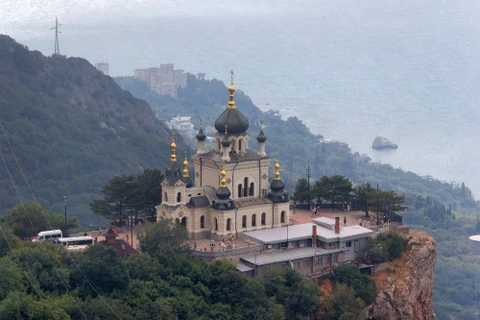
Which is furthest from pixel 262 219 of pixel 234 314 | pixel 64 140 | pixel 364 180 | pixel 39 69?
pixel 364 180

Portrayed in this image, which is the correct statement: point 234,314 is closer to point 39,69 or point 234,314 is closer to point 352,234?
point 352,234

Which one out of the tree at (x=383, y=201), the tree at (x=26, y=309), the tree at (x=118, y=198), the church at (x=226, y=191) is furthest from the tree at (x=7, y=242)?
the tree at (x=383, y=201)

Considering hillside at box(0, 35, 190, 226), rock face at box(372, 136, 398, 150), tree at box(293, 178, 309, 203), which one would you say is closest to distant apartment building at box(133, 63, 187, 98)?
rock face at box(372, 136, 398, 150)

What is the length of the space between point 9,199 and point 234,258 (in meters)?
24.2

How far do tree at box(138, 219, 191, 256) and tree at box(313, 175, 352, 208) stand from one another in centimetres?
795

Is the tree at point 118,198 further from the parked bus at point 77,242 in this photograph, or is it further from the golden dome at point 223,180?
the golden dome at point 223,180

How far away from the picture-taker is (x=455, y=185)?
95.9 metres

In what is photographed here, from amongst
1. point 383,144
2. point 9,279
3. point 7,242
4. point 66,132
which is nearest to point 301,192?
point 7,242

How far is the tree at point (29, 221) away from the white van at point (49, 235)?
0.64 m

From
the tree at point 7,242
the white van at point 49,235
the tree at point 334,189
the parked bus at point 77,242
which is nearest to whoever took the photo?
the tree at point 7,242

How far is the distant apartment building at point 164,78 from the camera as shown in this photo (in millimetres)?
127938

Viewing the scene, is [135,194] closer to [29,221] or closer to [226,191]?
[226,191]

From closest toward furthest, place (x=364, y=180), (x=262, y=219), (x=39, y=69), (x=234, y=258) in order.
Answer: (x=234, y=258) → (x=262, y=219) → (x=39, y=69) → (x=364, y=180)

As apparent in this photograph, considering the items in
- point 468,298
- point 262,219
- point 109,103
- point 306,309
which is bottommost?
point 468,298
